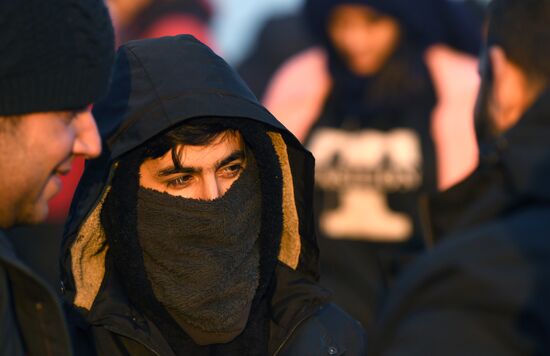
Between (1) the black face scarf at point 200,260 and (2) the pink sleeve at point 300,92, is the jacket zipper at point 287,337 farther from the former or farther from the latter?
(2) the pink sleeve at point 300,92

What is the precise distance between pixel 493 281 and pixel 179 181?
1.34 m

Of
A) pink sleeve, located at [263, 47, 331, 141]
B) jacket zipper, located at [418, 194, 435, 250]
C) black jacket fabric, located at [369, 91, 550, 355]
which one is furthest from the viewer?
pink sleeve, located at [263, 47, 331, 141]

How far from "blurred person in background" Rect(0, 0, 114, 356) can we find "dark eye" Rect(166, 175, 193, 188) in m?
0.59

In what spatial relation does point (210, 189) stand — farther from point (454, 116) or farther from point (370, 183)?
point (454, 116)

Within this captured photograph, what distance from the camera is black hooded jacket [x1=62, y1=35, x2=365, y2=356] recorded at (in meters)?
2.90

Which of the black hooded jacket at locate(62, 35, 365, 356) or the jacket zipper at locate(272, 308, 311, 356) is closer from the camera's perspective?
the black hooded jacket at locate(62, 35, 365, 356)

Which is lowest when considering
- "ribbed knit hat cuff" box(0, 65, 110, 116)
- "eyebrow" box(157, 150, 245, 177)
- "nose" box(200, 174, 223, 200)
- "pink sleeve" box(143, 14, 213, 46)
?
"pink sleeve" box(143, 14, 213, 46)

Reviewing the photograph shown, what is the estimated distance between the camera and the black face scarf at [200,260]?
296 cm

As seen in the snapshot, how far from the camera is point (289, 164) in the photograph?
3242 mm

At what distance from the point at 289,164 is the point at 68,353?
104 cm

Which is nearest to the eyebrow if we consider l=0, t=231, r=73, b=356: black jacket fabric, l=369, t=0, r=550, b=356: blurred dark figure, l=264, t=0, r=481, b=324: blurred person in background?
l=0, t=231, r=73, b=356: black jacket fabric

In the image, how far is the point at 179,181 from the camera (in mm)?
3076

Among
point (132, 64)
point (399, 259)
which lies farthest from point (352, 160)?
point (132, 64)

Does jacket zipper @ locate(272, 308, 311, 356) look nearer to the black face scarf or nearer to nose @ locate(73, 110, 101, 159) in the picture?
the black face scarf
